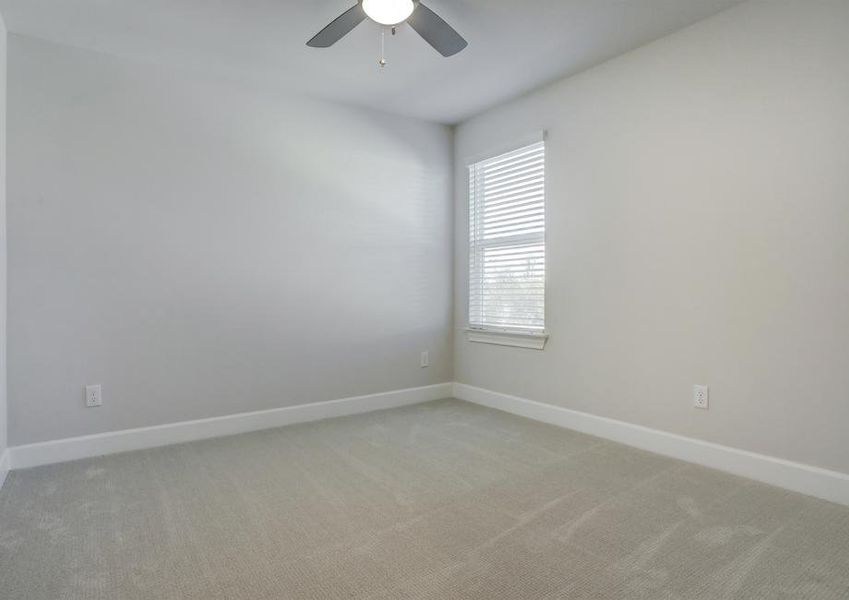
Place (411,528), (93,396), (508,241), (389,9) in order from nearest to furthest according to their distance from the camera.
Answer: (411,528)
(389,9)
(93,396)
(508,241)

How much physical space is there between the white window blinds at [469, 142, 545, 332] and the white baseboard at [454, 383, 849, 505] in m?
0.61

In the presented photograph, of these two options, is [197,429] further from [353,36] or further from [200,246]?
[353,36]

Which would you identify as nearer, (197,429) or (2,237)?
(2,237)

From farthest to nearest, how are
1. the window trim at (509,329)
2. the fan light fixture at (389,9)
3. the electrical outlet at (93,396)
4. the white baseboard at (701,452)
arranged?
the window trim at (509,329) < the electrical outlet at (93,396) < the white baseboard at (701,452) < the fan light fixture at (389,9)

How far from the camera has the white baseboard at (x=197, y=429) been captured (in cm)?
274

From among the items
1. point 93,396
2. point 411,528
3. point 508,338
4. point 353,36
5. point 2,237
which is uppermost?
point 353,36

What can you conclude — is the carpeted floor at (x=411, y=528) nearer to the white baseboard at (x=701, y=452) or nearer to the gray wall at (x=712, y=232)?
the white baseboard at (x=701, y=452)

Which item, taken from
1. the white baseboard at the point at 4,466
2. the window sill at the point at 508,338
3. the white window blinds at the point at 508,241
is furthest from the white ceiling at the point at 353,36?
the white baseboard at the point at 4,466

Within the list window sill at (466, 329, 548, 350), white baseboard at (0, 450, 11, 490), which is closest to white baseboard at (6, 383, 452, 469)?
white baseboard at (0, 450, 11, 490)

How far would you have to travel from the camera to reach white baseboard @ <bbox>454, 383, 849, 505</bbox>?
87.6 inches

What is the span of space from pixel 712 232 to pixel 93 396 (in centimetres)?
360

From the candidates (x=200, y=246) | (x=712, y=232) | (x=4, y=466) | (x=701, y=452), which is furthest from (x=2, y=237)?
(x=701, y=452)

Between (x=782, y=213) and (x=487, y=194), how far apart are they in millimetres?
2080

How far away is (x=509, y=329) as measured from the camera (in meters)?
3.80
